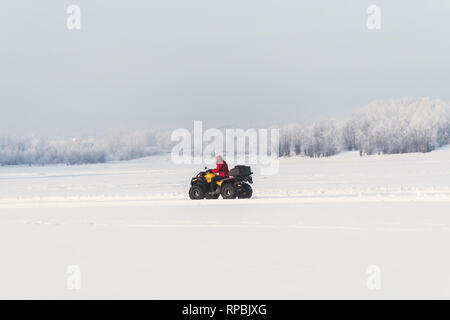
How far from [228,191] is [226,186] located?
17 centimetres

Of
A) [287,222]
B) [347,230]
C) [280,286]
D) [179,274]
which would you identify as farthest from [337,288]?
[287,222]

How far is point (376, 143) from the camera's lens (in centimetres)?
7950

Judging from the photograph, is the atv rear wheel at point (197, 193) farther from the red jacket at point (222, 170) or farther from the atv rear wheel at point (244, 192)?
the atv rear wheel at point (244, 192)

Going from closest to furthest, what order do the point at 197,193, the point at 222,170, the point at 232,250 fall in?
the point at 232,250, the point at 197,193, the point at 222,170

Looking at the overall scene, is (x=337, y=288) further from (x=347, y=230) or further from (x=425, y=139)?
(x=425, y=139)

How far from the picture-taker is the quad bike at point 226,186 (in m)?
16.9

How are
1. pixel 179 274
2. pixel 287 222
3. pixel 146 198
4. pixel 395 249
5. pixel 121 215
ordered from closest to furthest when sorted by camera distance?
1. pixel 179 274
2. pixel 395 249
3. pixel 287 222
4. pixel 121 215
5. pixel 146 198

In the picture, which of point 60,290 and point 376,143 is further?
point 376,143

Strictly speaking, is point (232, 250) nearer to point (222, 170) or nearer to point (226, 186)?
point (226, 186)

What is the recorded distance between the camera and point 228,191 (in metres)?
17.0

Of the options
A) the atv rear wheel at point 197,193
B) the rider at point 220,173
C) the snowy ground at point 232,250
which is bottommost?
the snowy ground at point 232,250

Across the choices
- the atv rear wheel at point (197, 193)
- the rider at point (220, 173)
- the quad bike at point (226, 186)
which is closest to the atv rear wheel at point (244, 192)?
the quad bike at point (226, 186)

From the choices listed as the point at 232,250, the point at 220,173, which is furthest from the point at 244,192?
the point at 232,250
